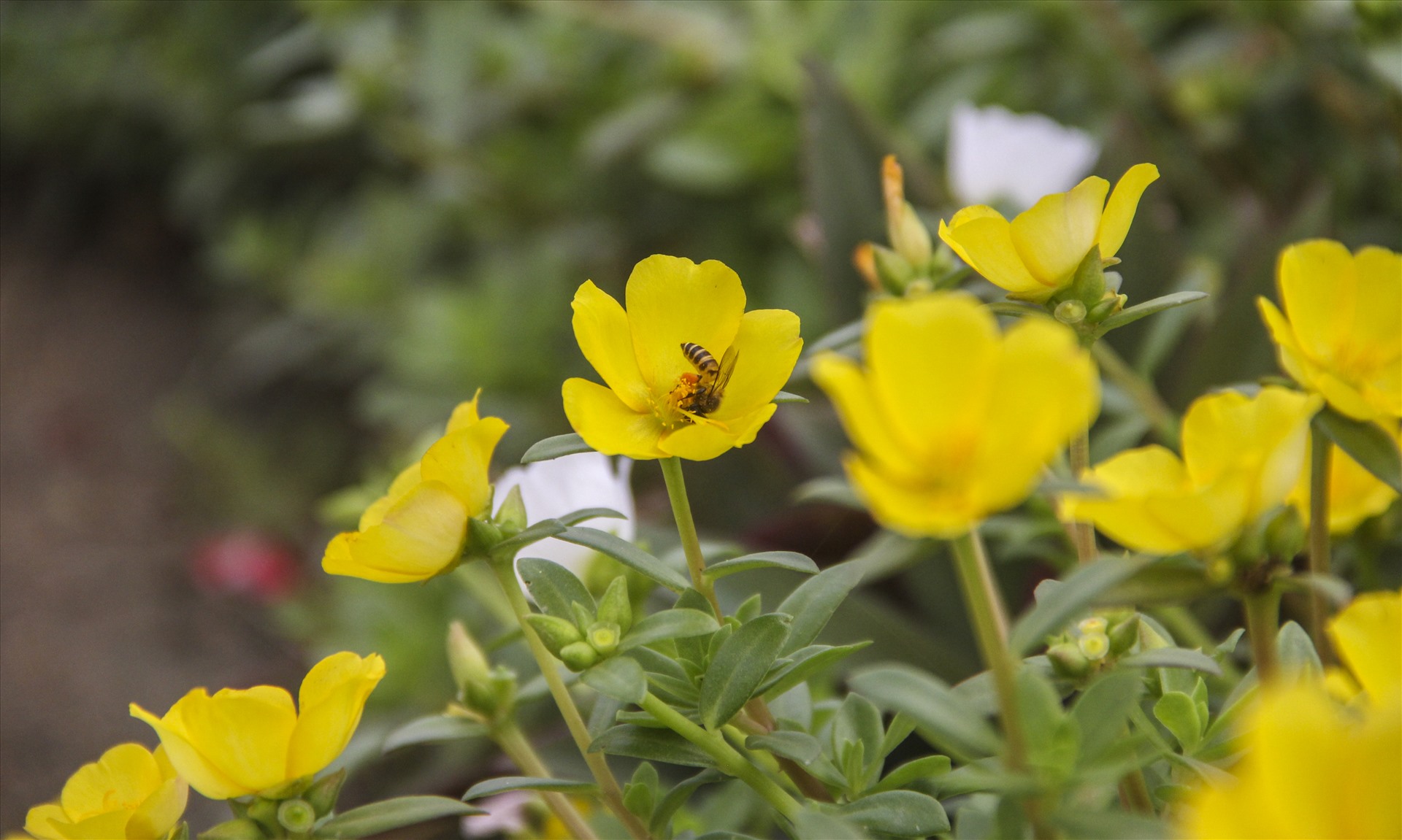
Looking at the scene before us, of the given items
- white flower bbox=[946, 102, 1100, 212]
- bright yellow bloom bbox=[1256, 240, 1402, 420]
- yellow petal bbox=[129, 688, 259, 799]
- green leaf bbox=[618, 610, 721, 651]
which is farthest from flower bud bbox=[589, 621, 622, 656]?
white flower bbox=[946, 102, 1100, 212]

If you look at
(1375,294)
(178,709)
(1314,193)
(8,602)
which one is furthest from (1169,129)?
(8,602)

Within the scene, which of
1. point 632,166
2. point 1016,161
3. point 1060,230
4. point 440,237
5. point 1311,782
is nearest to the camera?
point 1311,782

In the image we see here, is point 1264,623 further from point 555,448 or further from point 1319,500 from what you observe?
point 555,448

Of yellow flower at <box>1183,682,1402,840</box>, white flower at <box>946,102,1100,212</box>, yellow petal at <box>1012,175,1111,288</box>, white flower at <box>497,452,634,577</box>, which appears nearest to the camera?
yellow flower at <box>1183,682,1402,840</box>

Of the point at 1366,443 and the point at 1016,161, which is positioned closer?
the point at 1366,443

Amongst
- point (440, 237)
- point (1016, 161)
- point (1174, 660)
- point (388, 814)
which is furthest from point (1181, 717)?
point (440, 237)

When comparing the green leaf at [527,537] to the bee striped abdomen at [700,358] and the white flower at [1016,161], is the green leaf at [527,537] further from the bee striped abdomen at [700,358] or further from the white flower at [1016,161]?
the white flower at [1016,161]

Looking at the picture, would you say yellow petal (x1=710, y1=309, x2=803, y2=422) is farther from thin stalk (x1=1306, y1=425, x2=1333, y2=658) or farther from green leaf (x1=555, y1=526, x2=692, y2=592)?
thin stalk (x1=1306, y1=425, x2=1333, y2=658)

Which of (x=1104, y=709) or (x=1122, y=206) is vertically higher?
(x=1122, y=206)
